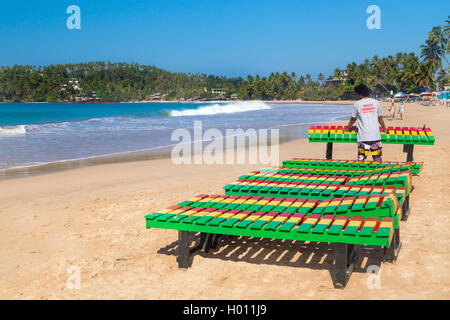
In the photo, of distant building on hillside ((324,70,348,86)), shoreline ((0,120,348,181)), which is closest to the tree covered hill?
distant building on hillside ((324,70,348,86))

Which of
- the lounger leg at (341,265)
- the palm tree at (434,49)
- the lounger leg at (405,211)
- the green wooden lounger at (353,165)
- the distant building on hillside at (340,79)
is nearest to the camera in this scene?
the lounger leg at (341,265)

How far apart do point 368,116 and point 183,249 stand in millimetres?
3837

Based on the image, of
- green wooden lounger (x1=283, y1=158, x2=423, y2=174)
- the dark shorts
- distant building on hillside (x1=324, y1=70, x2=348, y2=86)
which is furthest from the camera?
distant building on hillside (x1=324, y1=70, x2=348, y2=86)

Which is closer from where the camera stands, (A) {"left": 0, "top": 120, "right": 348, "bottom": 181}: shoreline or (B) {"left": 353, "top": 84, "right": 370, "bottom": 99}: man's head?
(B) {"left": 353, "top": 84, "right": 370, "bottom": 99}: man's head

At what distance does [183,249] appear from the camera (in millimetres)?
4035

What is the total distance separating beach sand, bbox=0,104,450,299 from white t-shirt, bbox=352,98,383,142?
4.00 feet

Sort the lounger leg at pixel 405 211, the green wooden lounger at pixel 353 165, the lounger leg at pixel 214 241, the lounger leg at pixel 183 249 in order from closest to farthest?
1. the lounger leg at pixel 183 249
2. the lounger leg at pixel 214 241
3. the lounger leg at pixel 405 211
4. the green wooden lounger at pixel 353 165

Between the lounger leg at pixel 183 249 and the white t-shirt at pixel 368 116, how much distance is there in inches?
145

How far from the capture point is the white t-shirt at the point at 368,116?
6270 millimetres

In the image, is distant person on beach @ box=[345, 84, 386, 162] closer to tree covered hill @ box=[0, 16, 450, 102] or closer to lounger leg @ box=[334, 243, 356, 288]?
lounger leg @ box=[334, 243, 356, 288]

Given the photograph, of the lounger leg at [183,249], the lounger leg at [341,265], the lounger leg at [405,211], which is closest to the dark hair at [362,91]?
the lounger leg at [405,211]

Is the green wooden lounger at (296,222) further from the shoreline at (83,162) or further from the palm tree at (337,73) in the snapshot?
the palm tree at (337,73)

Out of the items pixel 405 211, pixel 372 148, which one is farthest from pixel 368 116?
pixel 405 211

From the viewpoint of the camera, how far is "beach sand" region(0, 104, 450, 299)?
11.7 ft
